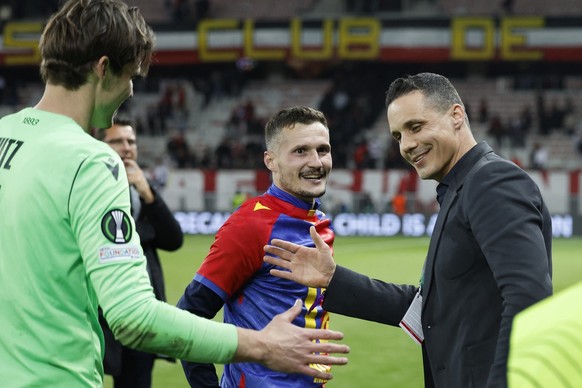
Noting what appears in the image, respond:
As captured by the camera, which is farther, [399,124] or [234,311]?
[234,311]

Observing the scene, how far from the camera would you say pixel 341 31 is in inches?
1346

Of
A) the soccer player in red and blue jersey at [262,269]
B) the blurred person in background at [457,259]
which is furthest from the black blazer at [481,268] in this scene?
the soccer player in red and blue jersey at [262,269]

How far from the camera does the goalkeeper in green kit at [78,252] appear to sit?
214 cm

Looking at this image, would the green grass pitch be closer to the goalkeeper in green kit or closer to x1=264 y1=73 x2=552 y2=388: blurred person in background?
x1=264 y1=73 x2=552 y2=388: blurred person in background

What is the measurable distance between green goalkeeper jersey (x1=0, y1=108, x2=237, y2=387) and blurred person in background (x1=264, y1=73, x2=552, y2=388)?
32.6 inches

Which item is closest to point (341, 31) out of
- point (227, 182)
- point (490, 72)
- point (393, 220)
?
point (490, 72)

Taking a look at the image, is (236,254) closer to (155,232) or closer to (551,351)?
(155,232)

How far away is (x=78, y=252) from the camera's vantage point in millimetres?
2203

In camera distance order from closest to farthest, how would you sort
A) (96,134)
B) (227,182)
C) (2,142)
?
(2,142), (96,134), (227,182)

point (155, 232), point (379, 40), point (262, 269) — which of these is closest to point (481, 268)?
point (262, 269)

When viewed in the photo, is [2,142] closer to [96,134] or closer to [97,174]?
[97,174]

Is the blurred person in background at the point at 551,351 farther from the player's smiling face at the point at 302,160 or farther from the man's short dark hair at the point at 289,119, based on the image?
the man's short dark hair at the point at 289,119

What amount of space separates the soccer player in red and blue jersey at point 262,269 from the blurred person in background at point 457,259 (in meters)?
0.23

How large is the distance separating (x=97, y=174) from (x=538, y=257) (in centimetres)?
125
